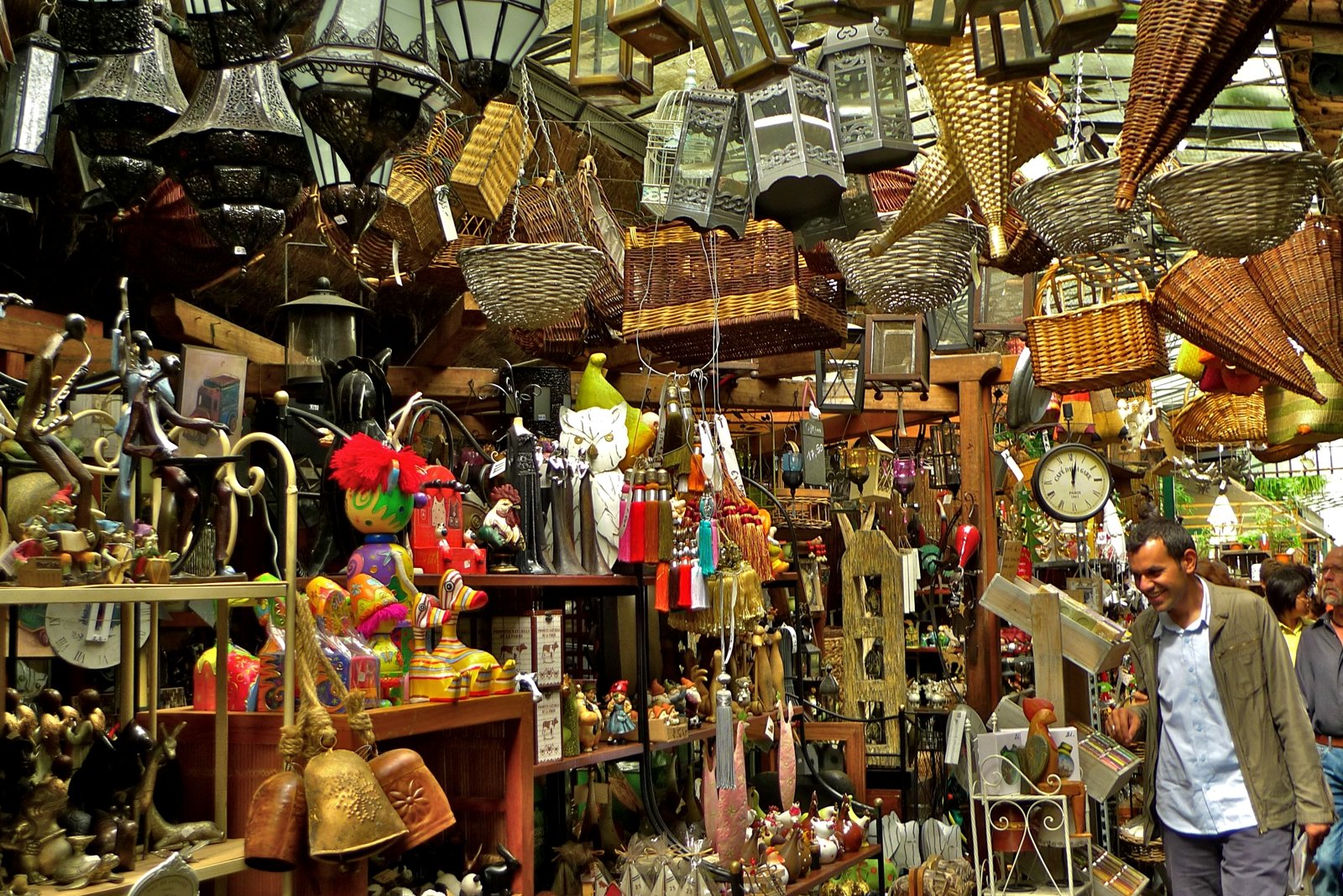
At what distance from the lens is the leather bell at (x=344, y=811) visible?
2.45 metres

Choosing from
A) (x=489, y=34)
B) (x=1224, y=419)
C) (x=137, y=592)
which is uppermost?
(x=489, y=34)

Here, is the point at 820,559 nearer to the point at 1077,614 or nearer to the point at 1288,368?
the point at 1077,614

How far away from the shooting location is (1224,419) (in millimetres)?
5980

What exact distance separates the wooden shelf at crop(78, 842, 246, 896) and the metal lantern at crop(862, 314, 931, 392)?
12.6 ft

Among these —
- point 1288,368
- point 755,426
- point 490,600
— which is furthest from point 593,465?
point 755,426

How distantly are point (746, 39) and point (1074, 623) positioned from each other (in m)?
4.00

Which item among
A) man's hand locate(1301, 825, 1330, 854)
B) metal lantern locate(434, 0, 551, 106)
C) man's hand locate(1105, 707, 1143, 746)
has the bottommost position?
man's hand locate(1301, 825, 1330, 854)

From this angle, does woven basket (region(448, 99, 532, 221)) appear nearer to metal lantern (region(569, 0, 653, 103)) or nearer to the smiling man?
metal lantern (region(569, 0, 653, 103))

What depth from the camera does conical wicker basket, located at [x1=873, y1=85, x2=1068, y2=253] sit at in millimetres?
2801

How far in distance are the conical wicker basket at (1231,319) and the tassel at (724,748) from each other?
196cm

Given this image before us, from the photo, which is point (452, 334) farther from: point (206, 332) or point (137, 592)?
point (137, 592)

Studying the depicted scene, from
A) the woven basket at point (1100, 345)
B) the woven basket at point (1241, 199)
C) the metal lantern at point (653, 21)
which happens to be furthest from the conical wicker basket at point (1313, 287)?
the metal lantern at point (653, 21)

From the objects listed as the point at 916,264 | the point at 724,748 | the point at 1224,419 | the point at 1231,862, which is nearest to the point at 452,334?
the point at 724,748

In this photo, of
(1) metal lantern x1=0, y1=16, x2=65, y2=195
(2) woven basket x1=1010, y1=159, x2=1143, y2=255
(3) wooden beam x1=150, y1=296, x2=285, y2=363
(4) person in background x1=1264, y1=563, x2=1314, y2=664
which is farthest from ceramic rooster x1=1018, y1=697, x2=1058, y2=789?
(1) metal lantern x1=0, y1=16, x2=65, y2=195
